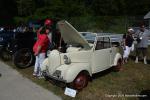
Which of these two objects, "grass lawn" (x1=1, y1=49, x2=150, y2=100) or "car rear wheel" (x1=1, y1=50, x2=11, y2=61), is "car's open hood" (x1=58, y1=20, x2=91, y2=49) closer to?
"grass lawn" (x1=1, y1=49, x2=150, y2=100)

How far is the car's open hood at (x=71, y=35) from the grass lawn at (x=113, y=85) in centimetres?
137

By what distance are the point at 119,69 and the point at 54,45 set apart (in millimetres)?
3507

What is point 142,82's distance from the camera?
887 cm

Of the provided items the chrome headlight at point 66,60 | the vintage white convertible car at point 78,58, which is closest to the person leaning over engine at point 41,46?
the vintage white convertible car at point 78,58

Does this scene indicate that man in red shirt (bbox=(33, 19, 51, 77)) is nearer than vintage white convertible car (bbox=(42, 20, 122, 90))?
No

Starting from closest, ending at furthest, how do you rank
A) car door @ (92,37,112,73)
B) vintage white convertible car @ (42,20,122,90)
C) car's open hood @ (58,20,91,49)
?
vintage white convertible car @ (42,20,122,90) < car's open hood @ (58,20,91,49) < car door @ (92,37,112,73)

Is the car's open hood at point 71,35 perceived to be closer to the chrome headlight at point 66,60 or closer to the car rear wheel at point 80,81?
the chrome headlight at point 66,60

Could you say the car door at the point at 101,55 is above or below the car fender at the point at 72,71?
above

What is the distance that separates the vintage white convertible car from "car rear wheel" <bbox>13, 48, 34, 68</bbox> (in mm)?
2742

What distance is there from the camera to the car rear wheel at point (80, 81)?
7.83 m

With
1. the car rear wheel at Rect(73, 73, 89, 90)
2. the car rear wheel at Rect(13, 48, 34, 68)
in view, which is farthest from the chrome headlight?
the car rear wheel at Rect(13, 48, 34, 68)

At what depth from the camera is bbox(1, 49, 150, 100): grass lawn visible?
24.6ft

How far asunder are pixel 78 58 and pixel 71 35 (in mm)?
1093

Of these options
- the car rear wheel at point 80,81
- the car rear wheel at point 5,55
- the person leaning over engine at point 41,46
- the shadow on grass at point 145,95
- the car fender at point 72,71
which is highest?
the person leaning over engine at point 41,46
